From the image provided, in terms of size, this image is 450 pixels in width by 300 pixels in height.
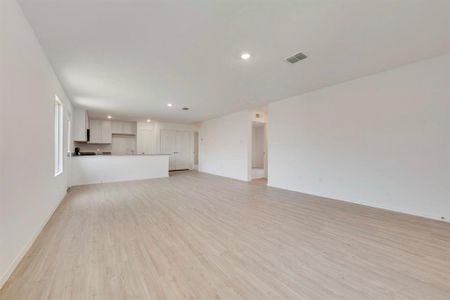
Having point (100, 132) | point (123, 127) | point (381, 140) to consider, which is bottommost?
point (381, 140)

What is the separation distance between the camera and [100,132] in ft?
29.6

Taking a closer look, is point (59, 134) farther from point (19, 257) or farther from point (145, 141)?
point (145, 141)

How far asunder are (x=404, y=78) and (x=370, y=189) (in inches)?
87.4

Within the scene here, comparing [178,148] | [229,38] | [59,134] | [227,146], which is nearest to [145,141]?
[178,148]

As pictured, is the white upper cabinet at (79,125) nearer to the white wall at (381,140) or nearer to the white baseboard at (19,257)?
the white baseboard at (19,257)

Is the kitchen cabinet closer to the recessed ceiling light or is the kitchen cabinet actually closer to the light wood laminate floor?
the light wood laminate floor

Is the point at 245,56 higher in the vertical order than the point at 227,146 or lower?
higher

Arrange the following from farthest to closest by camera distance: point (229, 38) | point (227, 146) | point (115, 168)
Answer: point (227, 146)
point (115, 168)
point (229, 38)

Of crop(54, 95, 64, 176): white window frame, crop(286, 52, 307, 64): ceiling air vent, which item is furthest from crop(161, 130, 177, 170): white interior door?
crop(286, 52, 307, 64): ceiling air vent

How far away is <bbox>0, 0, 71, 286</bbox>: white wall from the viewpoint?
1.72m

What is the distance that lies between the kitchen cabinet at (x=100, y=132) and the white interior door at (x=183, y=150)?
3.26 m

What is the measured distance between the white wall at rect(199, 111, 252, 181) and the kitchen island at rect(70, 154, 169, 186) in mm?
2290

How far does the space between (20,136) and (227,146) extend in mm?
6718

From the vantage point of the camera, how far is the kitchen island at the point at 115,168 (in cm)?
645
